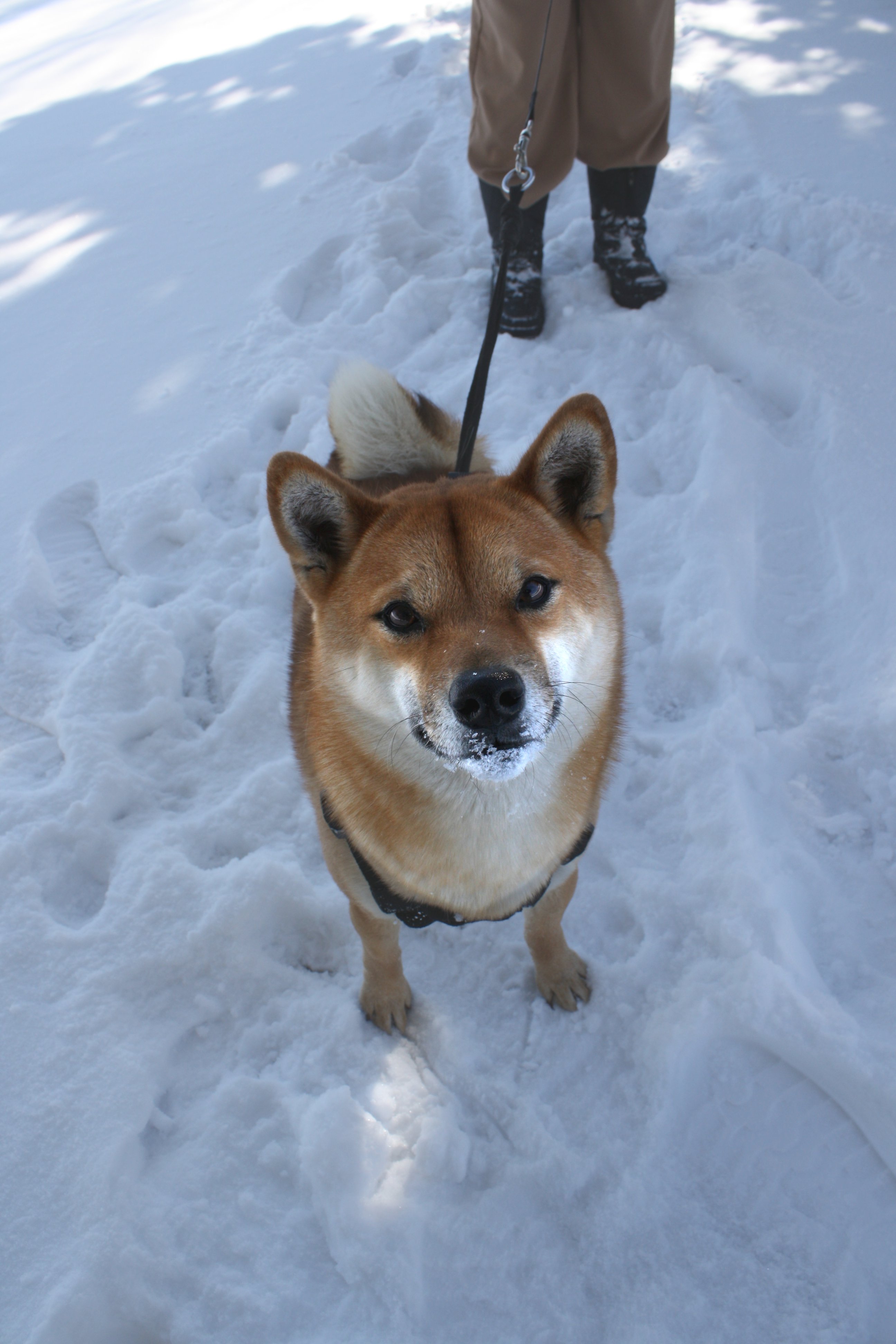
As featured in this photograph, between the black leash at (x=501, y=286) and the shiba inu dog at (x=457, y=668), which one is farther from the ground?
the black leash at (x=501, y=286)

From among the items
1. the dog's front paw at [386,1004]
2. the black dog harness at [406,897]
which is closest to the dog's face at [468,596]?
the black dog harness at [406,897]

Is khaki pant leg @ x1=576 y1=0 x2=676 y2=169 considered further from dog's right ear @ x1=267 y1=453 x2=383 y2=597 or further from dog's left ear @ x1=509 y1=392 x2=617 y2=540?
dog's right ear @ x1=267 y1=453 x2=383 y2=597

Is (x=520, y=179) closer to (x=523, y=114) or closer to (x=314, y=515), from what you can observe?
(x=523, y=114)

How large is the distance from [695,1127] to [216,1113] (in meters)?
1.12

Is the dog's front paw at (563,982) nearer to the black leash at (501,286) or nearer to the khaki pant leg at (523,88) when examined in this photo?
the black leash at (501,286)

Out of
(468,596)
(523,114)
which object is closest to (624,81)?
(523,114)

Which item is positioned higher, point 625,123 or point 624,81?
Answer: point 624,81

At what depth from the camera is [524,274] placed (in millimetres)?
3461

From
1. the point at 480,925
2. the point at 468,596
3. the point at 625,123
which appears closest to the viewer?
the point at 468,596

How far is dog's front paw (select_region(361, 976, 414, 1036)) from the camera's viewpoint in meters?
1.91

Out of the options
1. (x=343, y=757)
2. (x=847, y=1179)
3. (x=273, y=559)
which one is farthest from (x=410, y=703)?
(x=273, y=559)

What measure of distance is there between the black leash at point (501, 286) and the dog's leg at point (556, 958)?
1139 millimetres

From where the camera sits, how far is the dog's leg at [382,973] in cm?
178

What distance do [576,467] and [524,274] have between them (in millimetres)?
2276
